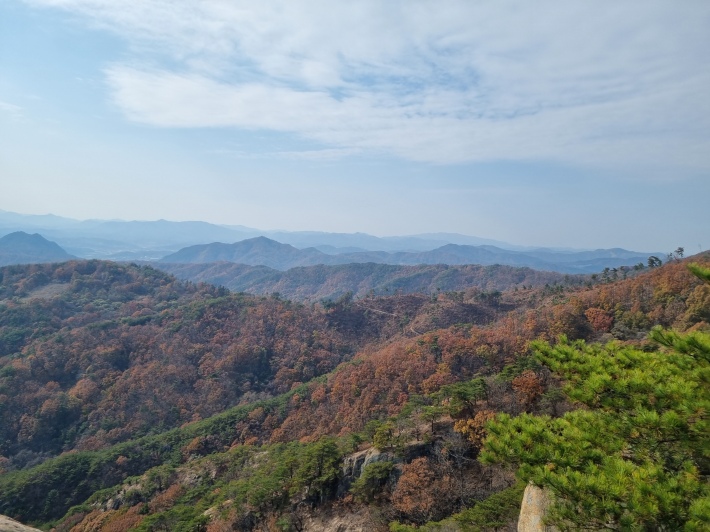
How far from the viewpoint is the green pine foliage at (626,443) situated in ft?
15.7

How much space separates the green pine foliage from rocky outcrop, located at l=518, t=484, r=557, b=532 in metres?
1.58

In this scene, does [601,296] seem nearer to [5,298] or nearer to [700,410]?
[700,410]

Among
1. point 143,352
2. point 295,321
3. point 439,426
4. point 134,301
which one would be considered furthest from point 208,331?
point 439,426

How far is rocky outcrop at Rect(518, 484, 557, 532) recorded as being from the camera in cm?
687

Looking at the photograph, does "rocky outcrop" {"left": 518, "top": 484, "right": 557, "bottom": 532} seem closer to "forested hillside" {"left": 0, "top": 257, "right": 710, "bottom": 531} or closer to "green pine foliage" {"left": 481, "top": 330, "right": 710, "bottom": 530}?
"green pine foliage" {"left": 481, "top": 330, "right": 710, "bottom": 530}

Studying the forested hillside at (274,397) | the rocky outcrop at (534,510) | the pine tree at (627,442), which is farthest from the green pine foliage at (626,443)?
the rocky outcrop at (534,510)

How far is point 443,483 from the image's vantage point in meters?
17.8

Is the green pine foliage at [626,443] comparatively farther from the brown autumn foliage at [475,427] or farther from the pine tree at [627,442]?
the brown autumn foliage at [475,427]

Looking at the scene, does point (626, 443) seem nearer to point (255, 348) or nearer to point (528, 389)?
point (528, 389)

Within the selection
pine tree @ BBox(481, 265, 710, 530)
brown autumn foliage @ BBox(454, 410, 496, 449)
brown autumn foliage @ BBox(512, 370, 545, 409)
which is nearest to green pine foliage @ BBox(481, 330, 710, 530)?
pine tree @ BBox(481, 265, 710, 530)

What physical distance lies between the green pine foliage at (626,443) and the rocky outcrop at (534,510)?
5.19 ft

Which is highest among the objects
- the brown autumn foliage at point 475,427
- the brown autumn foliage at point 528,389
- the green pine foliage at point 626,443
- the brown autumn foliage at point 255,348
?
the green pine foliage at point 626,443

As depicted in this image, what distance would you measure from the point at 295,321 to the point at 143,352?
2756 centimetres

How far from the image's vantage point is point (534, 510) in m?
7.25
